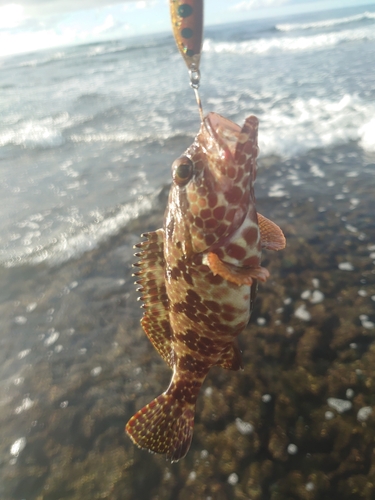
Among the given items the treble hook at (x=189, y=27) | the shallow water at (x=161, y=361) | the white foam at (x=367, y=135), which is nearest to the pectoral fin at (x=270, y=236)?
the treble hook at (x=189, y=27)

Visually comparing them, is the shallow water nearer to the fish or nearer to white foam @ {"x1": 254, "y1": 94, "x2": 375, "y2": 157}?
white foam @ {"x1": 254, "y1": 94, "x2": 375, "y2": 157}

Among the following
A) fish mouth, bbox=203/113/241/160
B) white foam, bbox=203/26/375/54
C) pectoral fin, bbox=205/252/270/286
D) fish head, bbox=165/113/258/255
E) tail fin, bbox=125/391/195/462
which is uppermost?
fish mouth, bbox=203/113/241/160

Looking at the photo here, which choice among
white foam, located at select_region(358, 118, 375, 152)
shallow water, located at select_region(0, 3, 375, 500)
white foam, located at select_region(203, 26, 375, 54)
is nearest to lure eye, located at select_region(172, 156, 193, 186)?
shallow water, located at select_region(0, 3, 375, 500)

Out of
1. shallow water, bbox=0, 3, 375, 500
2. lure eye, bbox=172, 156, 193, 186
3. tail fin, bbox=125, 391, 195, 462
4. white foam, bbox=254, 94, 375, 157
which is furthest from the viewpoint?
white foam, bbox=254, 94, 375, 157

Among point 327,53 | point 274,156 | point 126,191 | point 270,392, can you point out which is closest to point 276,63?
point 327,53

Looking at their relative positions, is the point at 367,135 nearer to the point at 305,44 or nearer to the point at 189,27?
the point at 189,27

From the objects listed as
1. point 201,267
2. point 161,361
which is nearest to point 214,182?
point 201,267

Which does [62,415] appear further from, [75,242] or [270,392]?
[75,242]
